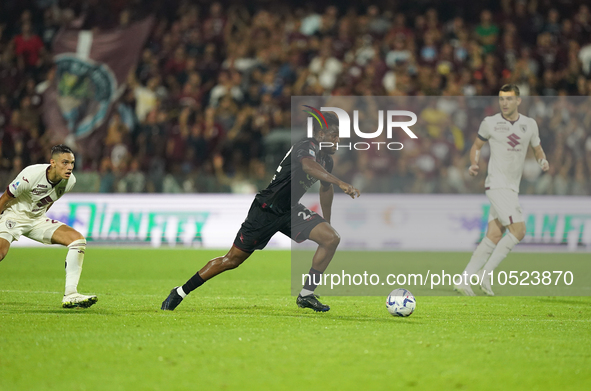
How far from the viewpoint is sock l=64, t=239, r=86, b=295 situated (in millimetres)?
8062

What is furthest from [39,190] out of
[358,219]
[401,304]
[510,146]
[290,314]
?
[358,219]

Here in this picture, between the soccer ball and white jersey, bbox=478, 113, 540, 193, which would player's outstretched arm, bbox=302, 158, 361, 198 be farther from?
white jersey, bbox=478, 113, 540, 193

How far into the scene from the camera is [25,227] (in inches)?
336

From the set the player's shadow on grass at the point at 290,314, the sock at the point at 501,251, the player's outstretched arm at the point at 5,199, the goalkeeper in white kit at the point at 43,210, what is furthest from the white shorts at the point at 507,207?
the player's outstretched arm at the point at 5,199

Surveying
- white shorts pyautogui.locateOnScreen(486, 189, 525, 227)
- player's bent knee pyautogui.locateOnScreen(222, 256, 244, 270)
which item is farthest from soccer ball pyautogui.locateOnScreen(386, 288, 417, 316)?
white shorts pyautogui.locateOnScreen(486, 189, 525, 227)

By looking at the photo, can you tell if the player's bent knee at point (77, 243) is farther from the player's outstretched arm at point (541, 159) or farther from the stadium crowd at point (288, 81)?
the stadium crowd at point (288, 81)

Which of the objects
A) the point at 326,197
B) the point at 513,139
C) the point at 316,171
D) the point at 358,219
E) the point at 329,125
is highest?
the point at 329,125

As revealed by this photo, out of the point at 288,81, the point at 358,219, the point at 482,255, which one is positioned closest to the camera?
the point at 482,255

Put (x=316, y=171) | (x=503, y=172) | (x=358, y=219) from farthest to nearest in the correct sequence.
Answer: (x=358, y=219) < (x=503, y=172) < (x=316, y=171)

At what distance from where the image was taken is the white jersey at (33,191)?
27.1 ft

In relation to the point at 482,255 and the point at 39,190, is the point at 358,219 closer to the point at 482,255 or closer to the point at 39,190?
the point at 482,255

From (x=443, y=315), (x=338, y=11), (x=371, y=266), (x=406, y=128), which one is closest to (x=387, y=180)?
(x=371, y=266)

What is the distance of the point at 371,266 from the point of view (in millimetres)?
13281

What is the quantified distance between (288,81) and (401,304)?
13572mm
